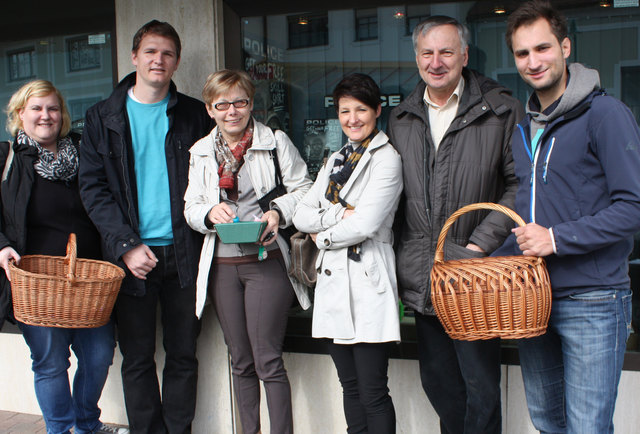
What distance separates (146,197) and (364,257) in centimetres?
130

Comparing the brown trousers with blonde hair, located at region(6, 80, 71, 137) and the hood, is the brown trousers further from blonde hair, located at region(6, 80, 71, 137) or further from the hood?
the hood

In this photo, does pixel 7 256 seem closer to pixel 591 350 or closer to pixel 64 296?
pixel 64 296

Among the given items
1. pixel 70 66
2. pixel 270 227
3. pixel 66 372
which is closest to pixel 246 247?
pixel 270 227

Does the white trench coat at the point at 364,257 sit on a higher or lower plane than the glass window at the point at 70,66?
lower

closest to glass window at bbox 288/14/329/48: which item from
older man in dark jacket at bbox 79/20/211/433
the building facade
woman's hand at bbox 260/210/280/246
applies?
the building facade

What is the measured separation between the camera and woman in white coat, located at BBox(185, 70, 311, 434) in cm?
315

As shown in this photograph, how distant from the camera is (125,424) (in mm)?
4297

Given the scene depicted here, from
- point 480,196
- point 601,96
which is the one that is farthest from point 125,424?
point 601,96

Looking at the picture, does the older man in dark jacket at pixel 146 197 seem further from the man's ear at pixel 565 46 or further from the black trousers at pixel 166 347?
the man's ear at pixel 565 46

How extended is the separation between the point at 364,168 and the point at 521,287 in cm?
94

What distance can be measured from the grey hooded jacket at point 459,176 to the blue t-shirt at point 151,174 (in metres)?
1.33

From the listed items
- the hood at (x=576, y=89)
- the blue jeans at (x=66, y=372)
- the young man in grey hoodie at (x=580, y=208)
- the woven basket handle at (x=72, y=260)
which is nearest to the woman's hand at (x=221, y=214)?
the woven basket handle at (x=72, y=260)

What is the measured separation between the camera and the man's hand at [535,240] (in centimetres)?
224

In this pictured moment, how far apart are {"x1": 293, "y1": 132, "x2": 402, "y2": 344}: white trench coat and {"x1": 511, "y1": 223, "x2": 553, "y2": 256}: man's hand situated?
2.25 ft
